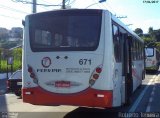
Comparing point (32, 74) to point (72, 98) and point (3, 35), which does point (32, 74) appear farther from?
point (3, 35)

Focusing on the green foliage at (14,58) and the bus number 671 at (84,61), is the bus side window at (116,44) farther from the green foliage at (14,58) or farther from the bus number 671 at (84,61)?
the green foliage at (14,58)

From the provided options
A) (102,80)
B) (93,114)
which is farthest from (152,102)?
(102,80)

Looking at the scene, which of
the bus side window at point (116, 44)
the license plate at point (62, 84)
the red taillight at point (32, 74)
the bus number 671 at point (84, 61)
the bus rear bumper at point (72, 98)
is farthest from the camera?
the bus side window at point (116, 44)

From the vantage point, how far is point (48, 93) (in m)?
12.0

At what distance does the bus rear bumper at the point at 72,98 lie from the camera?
11.4 m

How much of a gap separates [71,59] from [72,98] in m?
1.07

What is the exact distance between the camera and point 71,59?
38.8 ft

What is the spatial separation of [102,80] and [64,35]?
169cm

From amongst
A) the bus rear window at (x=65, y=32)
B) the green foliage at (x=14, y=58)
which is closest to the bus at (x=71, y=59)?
the bus rear window at (x=65, y=32)

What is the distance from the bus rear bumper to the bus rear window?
120 centimetres

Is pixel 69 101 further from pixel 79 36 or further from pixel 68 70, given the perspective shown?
pixel 79 36

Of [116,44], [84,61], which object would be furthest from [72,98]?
[116,44]

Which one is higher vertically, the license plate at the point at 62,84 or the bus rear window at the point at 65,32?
the bus rear window at the point at 65,32

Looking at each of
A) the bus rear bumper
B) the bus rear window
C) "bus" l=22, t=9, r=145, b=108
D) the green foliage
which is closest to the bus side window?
"bus" l=22, t=9, r=145, b=108
